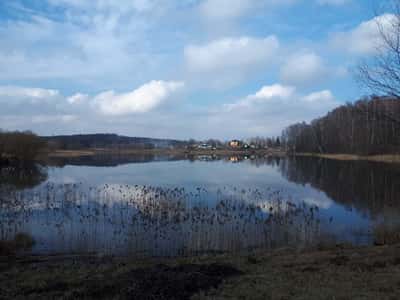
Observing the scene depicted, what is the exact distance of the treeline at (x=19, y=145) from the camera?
6023 cm

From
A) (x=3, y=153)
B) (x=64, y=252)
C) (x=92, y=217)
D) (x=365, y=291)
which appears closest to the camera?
(x=365, y=291)

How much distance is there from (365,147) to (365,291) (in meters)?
73.5

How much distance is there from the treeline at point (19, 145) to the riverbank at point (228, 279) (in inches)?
2248

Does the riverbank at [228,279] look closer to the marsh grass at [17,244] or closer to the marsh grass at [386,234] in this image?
the marsh grass at [17,244]

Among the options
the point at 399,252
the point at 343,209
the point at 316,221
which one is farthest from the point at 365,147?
the point at 399,252

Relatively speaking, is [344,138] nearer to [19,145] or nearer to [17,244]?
[19,145]

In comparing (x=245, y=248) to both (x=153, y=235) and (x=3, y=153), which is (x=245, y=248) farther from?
(x=3, y=153)

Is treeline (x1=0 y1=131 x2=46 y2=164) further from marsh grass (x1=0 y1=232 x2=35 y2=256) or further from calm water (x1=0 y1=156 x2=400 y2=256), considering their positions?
marsh grass (x1=0 y1=232 x2=35 y2=256)

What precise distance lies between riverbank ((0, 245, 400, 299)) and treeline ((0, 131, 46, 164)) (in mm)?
57090

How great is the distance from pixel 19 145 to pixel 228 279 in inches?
2485

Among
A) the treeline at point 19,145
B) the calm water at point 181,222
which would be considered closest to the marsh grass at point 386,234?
the calm water at point 181,222

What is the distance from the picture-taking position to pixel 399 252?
8438mm

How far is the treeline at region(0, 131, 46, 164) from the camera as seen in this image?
60.2m

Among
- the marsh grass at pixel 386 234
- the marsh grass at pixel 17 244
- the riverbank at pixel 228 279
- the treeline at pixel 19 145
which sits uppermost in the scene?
the treeline at pixel 19 145
